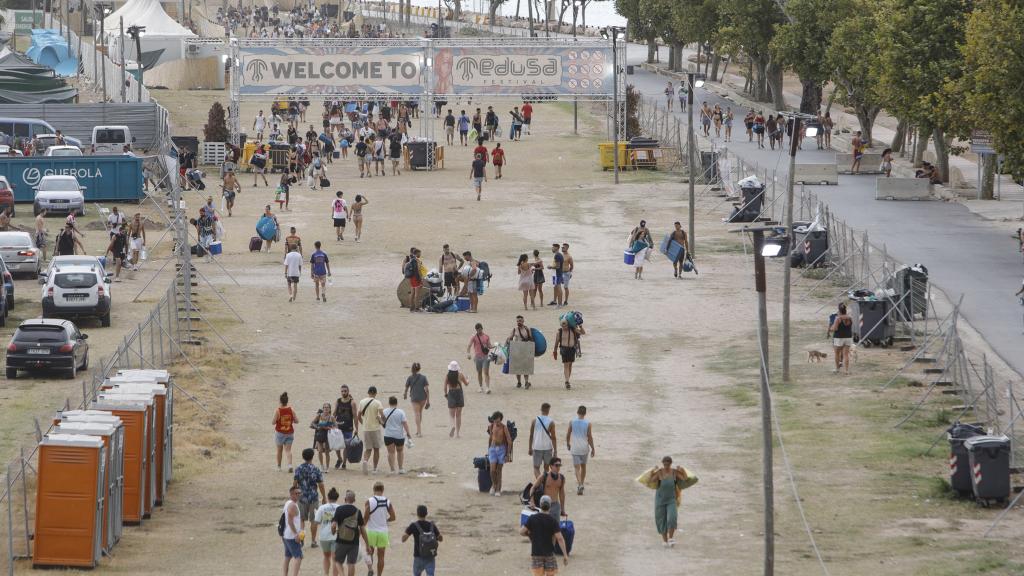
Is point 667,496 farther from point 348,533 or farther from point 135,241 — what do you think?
point 135,241

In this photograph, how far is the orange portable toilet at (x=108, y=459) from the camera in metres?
21.1

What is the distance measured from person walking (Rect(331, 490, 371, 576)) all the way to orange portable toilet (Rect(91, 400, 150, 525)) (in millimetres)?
4235

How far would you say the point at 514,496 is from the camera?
80.9 feet

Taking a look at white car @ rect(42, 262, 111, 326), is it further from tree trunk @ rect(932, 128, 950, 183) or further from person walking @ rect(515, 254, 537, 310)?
tree trunk @ rect(932, 128, 950, 183)

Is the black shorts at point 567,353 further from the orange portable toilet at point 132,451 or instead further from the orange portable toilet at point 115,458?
the orange portable toilet at point 115,458

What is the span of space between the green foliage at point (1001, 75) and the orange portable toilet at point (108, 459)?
1148 inches

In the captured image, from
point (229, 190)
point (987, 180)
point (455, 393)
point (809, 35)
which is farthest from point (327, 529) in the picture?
point (809, 35)

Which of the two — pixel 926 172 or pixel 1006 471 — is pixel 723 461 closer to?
Answer: pixel 1006 471

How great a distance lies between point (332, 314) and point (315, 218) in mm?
16154

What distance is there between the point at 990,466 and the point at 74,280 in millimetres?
21232

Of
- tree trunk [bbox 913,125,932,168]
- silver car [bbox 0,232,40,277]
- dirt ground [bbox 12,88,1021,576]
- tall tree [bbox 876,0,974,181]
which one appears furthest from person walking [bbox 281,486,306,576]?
tree trunk [bbox 913,125,932,168]

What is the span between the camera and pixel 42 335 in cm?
3186

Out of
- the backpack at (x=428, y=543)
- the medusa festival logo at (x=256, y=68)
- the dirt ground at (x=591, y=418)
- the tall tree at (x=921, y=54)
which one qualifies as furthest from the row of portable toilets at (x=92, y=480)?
the medusa festival logo at (x=256, y=68)

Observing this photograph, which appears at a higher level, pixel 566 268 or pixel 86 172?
pixel 86 172
